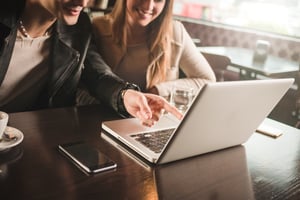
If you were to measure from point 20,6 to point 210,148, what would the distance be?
2.93ft

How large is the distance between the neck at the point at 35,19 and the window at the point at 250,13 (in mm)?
3501

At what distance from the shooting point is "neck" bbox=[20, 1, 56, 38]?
4.55 feet

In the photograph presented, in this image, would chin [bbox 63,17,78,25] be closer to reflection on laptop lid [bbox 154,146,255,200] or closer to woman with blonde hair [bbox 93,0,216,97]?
woman with blonde hair [bbox 93,0,216,97]

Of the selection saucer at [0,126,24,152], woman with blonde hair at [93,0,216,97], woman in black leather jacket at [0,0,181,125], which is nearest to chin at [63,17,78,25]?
woman in black leather jacket at [0,0,181,125]

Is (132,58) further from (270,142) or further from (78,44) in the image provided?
(270,142)

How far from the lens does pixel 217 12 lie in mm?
5078

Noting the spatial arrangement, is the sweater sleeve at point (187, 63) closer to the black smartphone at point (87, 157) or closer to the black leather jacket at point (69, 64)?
the black leather jacket at point (69, 64)

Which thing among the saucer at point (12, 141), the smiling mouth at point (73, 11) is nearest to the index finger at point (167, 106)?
the saucer at point (12, 141)

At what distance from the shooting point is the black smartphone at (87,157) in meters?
0.76

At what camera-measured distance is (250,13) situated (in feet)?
15.7

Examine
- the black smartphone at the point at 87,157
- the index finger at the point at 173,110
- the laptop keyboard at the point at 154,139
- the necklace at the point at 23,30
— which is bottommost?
the laptop keyboard at the point at 154,139

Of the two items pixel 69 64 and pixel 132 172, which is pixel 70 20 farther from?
pixel 132 172

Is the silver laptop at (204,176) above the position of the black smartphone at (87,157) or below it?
below

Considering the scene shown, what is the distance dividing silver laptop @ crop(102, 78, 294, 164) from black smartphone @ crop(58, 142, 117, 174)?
95mm
